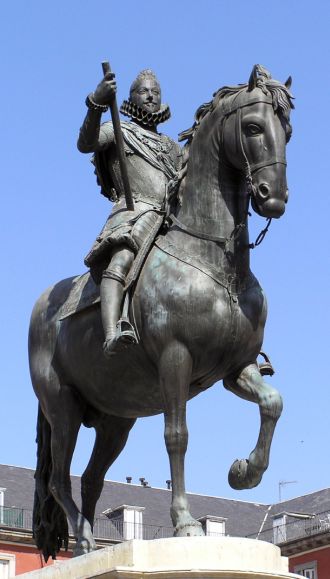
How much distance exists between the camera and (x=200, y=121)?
48.0 feet

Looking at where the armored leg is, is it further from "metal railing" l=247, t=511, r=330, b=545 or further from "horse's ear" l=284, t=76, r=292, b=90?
"metal railing" l=247, t=511, r=330, b=545

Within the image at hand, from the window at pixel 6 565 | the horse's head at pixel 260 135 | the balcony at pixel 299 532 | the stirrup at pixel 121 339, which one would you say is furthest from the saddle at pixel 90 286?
the balcony at pixel 299 532

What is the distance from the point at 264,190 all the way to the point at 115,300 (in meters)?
1.74

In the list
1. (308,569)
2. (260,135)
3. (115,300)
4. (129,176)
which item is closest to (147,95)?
(129,176)

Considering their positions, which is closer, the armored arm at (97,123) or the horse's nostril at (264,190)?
the horse's nostril at (264,190)

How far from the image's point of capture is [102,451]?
51.9 ft

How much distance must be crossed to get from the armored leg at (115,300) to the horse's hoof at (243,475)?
156cm

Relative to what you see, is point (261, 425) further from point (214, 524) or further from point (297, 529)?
point (214, 524)

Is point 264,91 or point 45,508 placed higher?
point 264,91

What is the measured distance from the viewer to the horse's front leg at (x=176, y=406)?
1391cm

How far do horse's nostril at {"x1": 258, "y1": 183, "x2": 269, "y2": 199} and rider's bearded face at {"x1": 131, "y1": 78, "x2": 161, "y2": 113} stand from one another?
2465 millimetres

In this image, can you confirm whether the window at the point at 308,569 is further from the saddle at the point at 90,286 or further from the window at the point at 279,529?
the saddle at the point at 90,286

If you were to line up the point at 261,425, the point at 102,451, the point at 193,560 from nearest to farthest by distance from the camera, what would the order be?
→ the point at 193,560 < the point at 261,425 < the point at 102,451

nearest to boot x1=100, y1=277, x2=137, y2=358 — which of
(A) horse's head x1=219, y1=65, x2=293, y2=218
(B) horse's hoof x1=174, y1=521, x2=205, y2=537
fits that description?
(A) horse's head x1=219, y1=65, x2=293, y2=218
